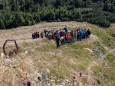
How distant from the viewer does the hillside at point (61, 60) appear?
10.3 metres

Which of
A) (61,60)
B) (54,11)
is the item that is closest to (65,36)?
(61,60)

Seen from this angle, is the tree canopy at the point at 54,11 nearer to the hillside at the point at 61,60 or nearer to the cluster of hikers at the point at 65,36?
the hillside at the point at 61,60

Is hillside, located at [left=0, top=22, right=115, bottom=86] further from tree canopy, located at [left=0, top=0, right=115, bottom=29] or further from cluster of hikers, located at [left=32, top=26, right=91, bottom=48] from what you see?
tree canopy, located at [left=0, top=0, right=115, bottom=29]

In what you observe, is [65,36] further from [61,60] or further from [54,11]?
[54,11]

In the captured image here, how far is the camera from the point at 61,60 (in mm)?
22906

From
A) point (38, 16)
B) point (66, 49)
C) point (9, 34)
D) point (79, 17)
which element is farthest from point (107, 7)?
point (66, 49)

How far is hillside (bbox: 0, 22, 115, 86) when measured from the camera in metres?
10.3

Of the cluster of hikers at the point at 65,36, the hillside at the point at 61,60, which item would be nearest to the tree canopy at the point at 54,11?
the hillside at the point at 61,60

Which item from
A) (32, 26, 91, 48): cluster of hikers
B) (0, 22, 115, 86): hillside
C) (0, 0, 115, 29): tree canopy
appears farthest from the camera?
(0, 0, 115, 29): tree canopy

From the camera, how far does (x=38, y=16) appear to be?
54.1m

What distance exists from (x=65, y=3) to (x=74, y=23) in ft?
42.3

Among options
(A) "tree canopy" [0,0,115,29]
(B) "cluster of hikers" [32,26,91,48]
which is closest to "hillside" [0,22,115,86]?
(B) "cluster of hikers" [32,26,91,48]

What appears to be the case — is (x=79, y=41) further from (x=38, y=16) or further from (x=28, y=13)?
(x=28, y=13)

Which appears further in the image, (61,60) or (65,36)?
(65,36)
